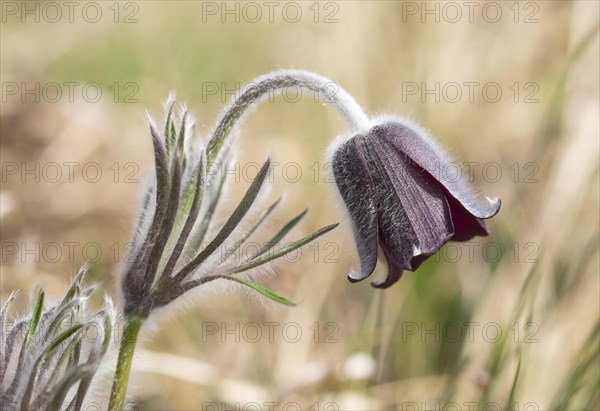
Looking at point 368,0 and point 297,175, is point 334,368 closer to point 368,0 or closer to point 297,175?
point 297,175

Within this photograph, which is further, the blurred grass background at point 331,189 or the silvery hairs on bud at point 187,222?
the blurred grass background at point 331,189

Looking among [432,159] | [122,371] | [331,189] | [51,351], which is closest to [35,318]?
[51,351]

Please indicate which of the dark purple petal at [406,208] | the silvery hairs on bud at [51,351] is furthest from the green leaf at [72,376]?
the dark purple petal at [406,208]

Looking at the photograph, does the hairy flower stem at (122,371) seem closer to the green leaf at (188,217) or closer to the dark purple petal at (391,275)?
the green leaf at (188,217)

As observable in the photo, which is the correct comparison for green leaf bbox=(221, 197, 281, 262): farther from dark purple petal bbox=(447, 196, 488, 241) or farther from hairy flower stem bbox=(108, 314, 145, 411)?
dark purple petal bbox=(447, 196, 488, 241)

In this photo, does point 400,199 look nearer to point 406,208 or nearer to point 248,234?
point 406,208

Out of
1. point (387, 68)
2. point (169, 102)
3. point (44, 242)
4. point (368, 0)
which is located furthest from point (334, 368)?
point (368, 0)
